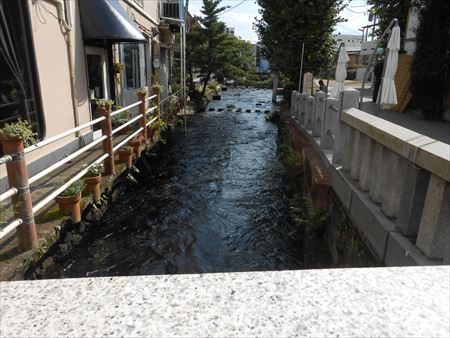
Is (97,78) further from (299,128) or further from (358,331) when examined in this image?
(358,331)

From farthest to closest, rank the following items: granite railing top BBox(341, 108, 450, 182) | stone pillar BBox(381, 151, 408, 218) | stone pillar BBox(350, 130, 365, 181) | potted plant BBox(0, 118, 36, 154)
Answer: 1. stone pillar BBox(350, 130, 365, 181)
2. potted plant BBox(0, 118, 36, 154)
3. stone pillar BBox(381, 151, 408, 218)
4. granite railing top BBox(341, 108, 450, 182)

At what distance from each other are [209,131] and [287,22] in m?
6.29

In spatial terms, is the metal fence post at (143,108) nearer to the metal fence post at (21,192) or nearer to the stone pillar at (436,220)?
the metal fence post at (21,192)

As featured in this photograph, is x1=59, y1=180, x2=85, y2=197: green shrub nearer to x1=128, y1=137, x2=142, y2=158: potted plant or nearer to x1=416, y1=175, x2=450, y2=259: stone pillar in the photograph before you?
x1=128, y1=137, x2=142, y2=158: potted plant

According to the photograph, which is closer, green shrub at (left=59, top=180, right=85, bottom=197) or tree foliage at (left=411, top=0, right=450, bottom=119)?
green shrub at (left=59, top=180, right=85, bottom=197)

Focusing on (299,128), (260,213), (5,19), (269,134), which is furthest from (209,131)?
(5,19)

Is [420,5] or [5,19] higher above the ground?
[420,5]

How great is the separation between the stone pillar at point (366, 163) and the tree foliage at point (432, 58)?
26.6 ft

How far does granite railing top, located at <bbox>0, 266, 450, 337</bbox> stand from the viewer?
1.22 meters

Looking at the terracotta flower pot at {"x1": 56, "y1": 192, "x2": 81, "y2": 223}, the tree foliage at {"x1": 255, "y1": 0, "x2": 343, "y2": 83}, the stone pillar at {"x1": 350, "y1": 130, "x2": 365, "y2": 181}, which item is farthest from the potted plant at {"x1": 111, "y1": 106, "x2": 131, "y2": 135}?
the tree foliage at {"x1": 255, "y1": 0, "x2": 343, "y2": 83}

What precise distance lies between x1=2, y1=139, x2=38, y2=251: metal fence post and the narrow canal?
Result: 1.81 feet

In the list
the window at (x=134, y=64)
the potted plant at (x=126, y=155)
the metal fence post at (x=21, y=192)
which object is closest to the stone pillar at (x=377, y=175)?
the metal fence post at (x=21, y=192)

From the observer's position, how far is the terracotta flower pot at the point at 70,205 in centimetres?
430

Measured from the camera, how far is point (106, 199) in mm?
5734
